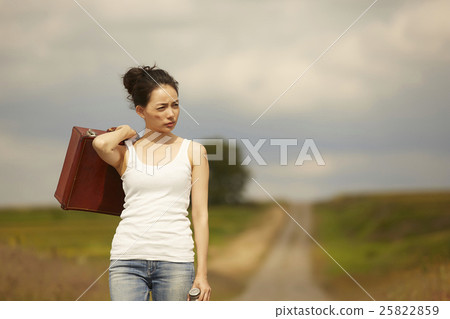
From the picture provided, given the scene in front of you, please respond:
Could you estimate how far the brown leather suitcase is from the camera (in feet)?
10.2

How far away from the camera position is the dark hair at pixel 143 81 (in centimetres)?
290

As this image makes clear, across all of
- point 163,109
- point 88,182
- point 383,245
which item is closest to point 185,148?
point 163,109

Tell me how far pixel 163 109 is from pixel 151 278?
985mm

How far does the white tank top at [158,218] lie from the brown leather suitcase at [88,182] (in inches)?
16.9

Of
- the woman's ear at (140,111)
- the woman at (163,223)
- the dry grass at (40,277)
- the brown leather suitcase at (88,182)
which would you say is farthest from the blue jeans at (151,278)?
the dry grass at (40,277)

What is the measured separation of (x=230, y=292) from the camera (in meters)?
15.9

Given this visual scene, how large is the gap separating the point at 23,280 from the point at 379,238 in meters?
15.1

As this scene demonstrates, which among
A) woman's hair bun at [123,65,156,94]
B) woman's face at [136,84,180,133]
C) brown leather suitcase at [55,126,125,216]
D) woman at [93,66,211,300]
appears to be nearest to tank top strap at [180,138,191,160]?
woman at [93,66,211,300]

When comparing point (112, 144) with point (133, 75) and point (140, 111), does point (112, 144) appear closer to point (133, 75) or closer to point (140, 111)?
point (140, 111)

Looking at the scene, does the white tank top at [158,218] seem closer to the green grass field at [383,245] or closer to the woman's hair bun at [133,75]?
the woman's hair bun at [133,75]

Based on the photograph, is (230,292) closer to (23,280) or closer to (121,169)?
(23,280)

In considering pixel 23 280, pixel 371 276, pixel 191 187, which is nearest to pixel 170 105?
pixel 191 187

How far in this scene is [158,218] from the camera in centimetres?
272

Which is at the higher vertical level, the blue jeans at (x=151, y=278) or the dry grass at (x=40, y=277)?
the dry grass at (x=40, y=277)
